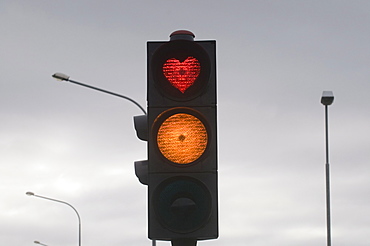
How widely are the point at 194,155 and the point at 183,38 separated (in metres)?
0.66

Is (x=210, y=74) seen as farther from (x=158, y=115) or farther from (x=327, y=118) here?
(x=327, y=118)

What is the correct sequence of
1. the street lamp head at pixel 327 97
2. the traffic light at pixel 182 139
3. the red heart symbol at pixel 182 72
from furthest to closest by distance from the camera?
1. the street lamp head at pixel 327 97
2. the red heart symbol at pixel 182 72
3. the traffic light at pixel 182 139

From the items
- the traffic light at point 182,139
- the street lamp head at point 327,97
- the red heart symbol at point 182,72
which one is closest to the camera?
the traffic light at point 182,139

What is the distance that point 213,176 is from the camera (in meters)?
4.91

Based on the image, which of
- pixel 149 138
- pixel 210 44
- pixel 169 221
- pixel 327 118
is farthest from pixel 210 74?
pixel 327 118

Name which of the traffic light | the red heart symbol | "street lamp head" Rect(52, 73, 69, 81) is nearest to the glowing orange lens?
the traffic light

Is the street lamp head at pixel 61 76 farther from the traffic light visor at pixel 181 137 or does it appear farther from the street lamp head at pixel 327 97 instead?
the traffic light visor at pixel 181 137

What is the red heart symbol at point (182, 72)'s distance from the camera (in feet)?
16.5

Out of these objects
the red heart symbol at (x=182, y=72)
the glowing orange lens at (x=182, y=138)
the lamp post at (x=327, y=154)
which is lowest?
the glowing orange lens at (x=182, y=138)

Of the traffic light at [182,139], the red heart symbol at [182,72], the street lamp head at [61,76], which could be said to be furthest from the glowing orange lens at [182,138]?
the street lamp head at [61,76]

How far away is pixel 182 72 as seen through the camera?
5059 mm

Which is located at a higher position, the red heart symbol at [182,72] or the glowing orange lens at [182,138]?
the red heart symbol at [182,72]

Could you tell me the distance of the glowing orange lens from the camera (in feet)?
16.2

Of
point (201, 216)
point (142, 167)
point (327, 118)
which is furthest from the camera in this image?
point (327, 118)
